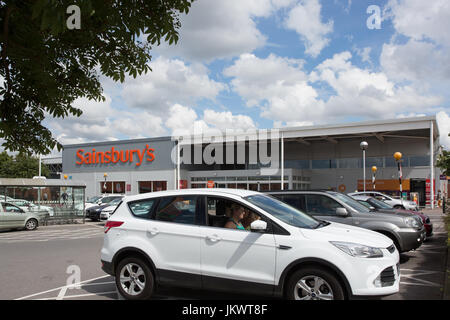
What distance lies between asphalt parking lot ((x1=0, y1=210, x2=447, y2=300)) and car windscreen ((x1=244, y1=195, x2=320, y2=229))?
1441 millimetres

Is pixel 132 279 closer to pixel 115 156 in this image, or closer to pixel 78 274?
pixel 78 274

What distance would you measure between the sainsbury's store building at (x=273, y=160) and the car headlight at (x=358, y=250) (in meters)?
32.9

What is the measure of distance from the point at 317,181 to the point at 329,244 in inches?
1620

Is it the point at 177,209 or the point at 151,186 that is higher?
the point at 151,186

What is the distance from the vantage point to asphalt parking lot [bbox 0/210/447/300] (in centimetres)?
638

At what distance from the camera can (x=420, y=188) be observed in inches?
1510

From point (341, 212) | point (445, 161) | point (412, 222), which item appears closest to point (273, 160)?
point (445, 161)

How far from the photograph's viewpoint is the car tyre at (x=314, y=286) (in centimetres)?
474

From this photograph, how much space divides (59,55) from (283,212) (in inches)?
148

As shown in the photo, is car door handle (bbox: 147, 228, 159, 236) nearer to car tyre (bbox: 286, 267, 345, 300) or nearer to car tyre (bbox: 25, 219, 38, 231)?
car tyre (bbox: 286, 267, 345, 300)

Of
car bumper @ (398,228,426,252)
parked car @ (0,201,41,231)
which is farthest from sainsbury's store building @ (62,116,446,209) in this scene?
car bumper @ (398,228,426,252)

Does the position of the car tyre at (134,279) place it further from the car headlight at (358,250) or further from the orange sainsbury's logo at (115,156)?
the orange sainsbury's logo at (115,156)

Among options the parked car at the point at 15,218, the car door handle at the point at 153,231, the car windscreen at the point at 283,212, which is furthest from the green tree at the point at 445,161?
the parked car at the point at 15,218
